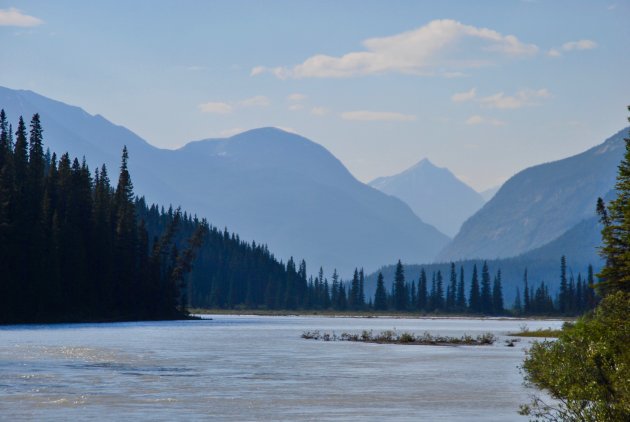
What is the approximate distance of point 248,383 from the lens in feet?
157

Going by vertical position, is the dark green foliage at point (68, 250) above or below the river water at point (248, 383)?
above

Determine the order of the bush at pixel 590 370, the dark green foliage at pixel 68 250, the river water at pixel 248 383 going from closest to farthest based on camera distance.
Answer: the bush at pixel 590 370, the river water at pixel 248 383, the dark green foliage at pixel 68 250

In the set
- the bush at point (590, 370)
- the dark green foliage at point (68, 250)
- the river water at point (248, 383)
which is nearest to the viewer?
the bush at point (590, 370)

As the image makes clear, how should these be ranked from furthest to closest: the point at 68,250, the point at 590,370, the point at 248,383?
the point at 68,250 < the point at 248,383 < the point at 590,370

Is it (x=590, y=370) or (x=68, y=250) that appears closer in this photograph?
(x=590, y=370)

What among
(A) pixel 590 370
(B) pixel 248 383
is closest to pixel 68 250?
(B) pixel 248 383

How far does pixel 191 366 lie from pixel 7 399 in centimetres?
2001

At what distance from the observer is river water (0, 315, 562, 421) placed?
36500 millimetres

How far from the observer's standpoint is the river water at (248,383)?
36500mm

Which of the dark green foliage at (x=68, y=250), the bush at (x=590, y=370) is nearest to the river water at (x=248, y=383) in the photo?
the bush at (x=590, y=370)

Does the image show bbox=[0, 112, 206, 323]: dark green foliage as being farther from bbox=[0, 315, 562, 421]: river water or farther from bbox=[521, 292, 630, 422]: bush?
bbox=[521, 292, 630, 422]: bush

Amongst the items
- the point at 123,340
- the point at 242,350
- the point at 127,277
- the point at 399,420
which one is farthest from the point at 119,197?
the point at 399,420

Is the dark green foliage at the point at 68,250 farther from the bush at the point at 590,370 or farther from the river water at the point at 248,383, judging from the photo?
the bush at the point at 590,370

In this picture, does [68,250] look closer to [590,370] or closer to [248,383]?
[248,383]
